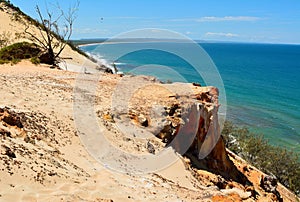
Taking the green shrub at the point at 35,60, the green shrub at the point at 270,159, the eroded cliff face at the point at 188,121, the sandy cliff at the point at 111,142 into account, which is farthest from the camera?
the green shrub at the point at 270,159

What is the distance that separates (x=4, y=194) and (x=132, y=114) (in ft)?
27.8

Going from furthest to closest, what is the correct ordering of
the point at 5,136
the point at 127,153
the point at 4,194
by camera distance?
the point at 127,153, the point at 5,136, the point at 4,194

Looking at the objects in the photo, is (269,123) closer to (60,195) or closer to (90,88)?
(90,88)

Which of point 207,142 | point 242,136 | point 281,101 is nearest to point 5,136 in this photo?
point 207,142

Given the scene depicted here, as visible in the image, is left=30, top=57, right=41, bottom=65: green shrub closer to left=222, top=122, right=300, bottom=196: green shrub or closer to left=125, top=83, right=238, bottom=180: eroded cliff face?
left=125, top=83, right=238, bottom=180: eroded cliff face

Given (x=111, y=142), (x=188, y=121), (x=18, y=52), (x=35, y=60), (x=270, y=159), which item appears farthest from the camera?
(x=270, y=159)

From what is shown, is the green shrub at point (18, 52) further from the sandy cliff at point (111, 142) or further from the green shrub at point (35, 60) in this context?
the sandy cliff at point (111, 142)

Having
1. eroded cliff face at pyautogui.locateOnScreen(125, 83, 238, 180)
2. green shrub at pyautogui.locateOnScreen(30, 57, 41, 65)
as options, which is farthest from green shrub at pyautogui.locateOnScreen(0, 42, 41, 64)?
eroded cliff face at pyautogui.locateOnScreen(125, 83, 238, 180)

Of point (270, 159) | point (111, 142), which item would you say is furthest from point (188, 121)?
point (270, 159)

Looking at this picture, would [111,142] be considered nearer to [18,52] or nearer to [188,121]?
[188,121]

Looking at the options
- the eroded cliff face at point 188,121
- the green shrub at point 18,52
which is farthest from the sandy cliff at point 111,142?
the green shrub at point 18,52

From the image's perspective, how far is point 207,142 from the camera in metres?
17.5

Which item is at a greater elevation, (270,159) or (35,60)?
(35,60)

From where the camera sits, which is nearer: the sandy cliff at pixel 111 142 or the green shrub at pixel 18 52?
the sandy cliff at pixel 111 142
